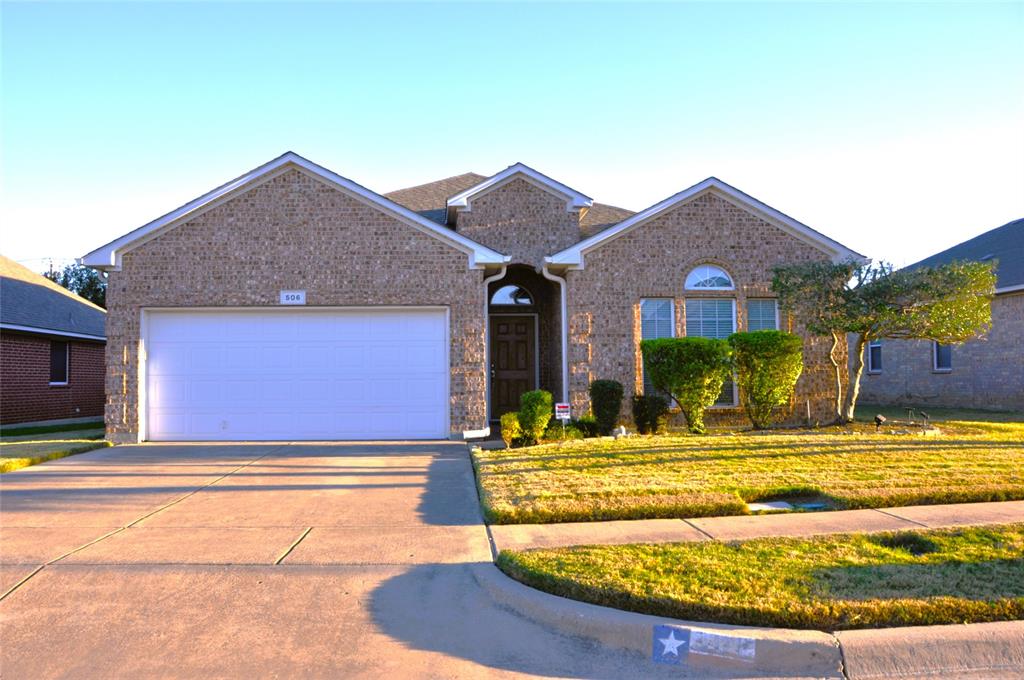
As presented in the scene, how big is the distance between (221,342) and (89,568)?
7555 millimetres

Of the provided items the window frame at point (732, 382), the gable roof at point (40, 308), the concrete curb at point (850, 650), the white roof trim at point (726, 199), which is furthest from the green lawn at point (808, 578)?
the gable roof at point (40, 308)

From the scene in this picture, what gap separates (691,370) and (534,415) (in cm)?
289

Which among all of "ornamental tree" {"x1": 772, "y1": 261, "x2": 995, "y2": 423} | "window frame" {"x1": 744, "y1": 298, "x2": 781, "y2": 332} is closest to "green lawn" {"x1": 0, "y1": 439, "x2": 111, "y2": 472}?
"window frame" {"x1": 744, "y1": 298, "x2": 781, "y2": 332}

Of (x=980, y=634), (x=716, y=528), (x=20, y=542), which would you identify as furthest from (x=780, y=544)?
(x=20, y=542)

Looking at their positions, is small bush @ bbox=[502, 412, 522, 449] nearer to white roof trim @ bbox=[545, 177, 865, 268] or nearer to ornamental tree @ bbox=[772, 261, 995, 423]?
white roof trim @ bbox=[545, 177, 865, 268]

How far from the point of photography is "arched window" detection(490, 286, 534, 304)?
1548 cm

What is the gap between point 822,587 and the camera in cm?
447

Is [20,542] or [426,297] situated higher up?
[426,297]

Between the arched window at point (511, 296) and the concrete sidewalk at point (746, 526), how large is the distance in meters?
9.40

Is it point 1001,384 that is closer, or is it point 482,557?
point 482,557

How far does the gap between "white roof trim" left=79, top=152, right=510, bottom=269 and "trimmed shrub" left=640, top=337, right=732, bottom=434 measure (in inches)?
130

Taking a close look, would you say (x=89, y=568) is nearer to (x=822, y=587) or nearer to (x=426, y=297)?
(x=822, y=587)

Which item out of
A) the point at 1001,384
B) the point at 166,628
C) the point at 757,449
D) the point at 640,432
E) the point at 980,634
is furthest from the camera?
the point at 1001,384

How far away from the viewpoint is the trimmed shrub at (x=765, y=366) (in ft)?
39.9
